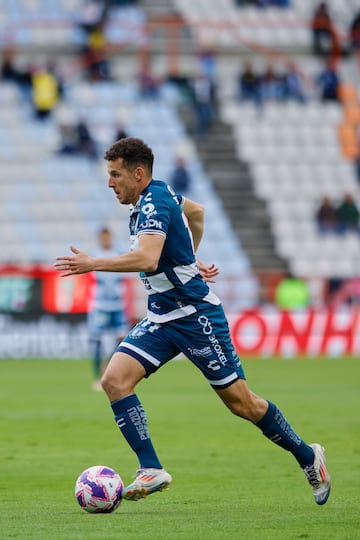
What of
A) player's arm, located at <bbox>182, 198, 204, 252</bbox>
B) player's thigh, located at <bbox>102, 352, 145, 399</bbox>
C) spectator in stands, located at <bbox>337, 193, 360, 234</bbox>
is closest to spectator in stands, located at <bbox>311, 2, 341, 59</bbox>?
spectator in stands, located at <bbox>337, 193, 360, 234</bbox>

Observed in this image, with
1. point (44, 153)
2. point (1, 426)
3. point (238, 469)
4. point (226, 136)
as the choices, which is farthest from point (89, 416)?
point (226, 136)

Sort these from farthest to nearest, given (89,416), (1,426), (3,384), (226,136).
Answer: (226,136)
(3,384)
(89,416)
(1,426)

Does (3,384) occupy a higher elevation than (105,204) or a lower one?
lower

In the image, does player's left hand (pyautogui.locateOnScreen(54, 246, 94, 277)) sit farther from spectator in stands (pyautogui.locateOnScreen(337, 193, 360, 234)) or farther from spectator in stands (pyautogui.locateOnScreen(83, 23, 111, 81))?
spectator in stands (pyautogui.locateOnScreen(83, 23, 111, 81))

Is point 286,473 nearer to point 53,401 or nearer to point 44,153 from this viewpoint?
point 53,401

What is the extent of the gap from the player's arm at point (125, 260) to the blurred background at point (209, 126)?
19606 millimetres

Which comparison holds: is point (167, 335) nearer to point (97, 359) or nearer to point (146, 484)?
point (146, 484)

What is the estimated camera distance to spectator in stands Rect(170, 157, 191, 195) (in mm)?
31922

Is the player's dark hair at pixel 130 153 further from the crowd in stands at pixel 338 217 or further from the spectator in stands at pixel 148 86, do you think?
the spectator in stands at pixel 148 86

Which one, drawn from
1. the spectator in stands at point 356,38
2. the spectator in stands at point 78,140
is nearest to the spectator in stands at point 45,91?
the spectator in stands at point 78,140

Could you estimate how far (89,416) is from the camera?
49.6 ft

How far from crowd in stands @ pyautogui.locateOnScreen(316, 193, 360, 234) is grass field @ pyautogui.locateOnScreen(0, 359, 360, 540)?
38.2 feet

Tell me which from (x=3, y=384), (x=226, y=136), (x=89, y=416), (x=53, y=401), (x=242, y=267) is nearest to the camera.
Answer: (x=89, y=416)

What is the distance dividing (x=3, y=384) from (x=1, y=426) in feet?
19.4
